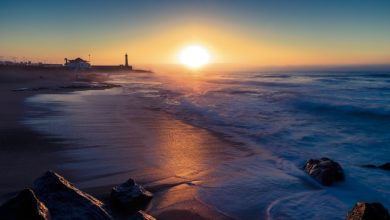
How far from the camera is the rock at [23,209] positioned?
367 centimetres

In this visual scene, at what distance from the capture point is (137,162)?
8.90 m

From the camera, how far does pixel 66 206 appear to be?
14.1 ft

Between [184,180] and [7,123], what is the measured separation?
8.79 metres

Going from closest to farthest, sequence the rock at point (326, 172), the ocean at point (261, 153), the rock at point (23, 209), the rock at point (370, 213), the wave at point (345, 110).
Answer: the rock at point (23, 209), the rock at point (370, 213), the ocean at point (261, 153), the rock at point (326, 172), the wave at point (345, 110)

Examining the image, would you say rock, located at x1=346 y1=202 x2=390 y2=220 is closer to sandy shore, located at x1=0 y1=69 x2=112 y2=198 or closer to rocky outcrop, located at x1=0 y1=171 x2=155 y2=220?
rocky outcrop, located at x1=0 y1=171 x2=155 y2=220

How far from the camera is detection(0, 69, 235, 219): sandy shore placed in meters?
6.54

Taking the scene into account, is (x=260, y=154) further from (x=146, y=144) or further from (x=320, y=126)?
(x=320, y=126)

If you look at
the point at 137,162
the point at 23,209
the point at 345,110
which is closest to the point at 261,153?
the point at 137,162

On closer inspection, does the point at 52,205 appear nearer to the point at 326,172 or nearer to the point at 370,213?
the point at 370,213

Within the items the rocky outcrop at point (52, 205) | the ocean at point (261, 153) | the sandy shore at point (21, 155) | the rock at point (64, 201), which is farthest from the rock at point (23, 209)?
the ocean at point (261, 153)

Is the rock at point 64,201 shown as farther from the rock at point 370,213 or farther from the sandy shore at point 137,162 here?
the rock at point 370,213

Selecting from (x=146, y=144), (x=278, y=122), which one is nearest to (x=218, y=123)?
(x=278, y=122)

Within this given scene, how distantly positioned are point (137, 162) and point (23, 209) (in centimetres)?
523

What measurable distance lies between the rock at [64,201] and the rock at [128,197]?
4.56ft
